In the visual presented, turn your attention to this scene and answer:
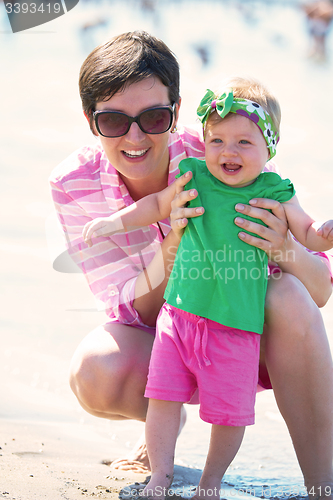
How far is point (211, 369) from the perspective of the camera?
1.90m

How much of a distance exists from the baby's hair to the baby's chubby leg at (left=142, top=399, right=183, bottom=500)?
103 centimetres

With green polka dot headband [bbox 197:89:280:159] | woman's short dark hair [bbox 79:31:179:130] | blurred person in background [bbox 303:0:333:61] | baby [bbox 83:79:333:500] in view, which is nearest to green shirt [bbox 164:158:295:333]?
baby [bbox 83:79:333:500]

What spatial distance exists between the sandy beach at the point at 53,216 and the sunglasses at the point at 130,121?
13.9 inches

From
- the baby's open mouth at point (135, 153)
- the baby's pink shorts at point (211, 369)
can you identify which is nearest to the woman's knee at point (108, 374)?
the baby's pink shorts at point (211, 369)

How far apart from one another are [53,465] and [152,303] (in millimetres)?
750

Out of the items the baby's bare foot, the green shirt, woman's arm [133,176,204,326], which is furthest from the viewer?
woman's arm [133,176,204,326]

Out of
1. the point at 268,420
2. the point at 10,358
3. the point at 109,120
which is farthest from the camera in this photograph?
the point at 10,358

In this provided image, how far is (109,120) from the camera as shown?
2.20m

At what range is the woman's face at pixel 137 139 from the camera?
2201 millimetres

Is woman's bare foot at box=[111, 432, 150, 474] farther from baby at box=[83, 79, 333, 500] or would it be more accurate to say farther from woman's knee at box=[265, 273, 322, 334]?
woman's knee at box=[265, 273, 322, 334]

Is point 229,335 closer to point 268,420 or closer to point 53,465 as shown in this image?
point 53,465

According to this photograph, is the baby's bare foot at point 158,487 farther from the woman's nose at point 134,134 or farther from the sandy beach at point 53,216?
the woman's nose at point 134,134

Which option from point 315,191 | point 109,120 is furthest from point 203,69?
point 109,120

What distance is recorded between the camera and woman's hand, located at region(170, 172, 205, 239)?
6.45 feet
